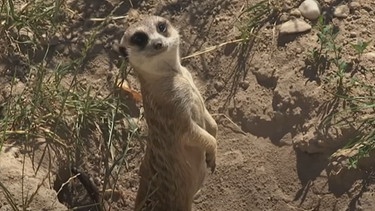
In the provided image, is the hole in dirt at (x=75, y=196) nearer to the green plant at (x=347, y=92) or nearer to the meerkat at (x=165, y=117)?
the meerkat at (x=165, y=117)

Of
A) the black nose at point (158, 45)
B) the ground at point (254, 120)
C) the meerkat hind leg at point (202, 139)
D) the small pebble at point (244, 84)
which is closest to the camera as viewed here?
the black nose at point (158, 45)

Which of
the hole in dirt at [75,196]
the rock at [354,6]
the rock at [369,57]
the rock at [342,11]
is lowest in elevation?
the hole in dirt at [75,196]

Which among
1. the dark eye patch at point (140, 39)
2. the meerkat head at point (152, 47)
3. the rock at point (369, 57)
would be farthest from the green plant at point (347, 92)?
the dark eye patch at point (140, 39)

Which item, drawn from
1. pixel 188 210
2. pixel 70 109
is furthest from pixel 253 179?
pixel 70 109

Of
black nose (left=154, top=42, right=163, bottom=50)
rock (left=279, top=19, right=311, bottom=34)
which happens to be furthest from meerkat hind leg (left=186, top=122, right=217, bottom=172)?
rock (left=279, top=19, right=311, bottom=34)

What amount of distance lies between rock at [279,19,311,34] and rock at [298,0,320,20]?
0.11 ft

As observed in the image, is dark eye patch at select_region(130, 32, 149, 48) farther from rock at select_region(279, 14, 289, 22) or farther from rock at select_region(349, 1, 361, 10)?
rock at select_region(349, 1, 361, 10)

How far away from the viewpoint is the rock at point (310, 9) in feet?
10.0

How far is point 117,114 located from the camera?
3023 millimetres

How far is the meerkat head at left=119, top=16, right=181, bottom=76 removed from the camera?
8.49ft

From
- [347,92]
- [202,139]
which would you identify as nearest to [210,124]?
[202,139]

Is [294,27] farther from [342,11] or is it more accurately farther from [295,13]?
[342,11]

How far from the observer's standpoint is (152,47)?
2.58 metres

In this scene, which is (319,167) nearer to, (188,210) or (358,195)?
(358,195)
